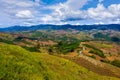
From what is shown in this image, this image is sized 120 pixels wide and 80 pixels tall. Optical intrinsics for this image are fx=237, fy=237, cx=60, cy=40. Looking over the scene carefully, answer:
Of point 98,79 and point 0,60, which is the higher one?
point 0,60

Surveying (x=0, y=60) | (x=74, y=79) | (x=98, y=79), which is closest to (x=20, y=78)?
(x=0, y=60)

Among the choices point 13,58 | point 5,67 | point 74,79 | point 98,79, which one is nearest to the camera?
point 5,67

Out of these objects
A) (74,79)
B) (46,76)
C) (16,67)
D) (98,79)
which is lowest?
(98,79)

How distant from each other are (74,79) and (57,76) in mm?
5551

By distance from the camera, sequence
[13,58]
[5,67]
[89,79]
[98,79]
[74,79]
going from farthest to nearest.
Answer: [98,79] < [89,79] < [74,79] < [13,58] < [5,67]

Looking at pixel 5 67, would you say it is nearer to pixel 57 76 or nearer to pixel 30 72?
pixel 30 72

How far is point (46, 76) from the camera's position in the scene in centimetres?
3462

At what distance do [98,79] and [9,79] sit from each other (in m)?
31.3

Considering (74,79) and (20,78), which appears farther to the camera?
(74,79)

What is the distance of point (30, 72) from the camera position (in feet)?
104

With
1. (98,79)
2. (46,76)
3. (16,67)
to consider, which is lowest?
(98,79)

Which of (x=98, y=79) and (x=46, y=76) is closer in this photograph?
(x=46, y=76)

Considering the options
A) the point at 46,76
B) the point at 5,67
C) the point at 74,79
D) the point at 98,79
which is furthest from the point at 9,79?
the point at 98,79

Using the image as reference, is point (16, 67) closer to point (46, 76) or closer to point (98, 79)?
point (46, 76)
